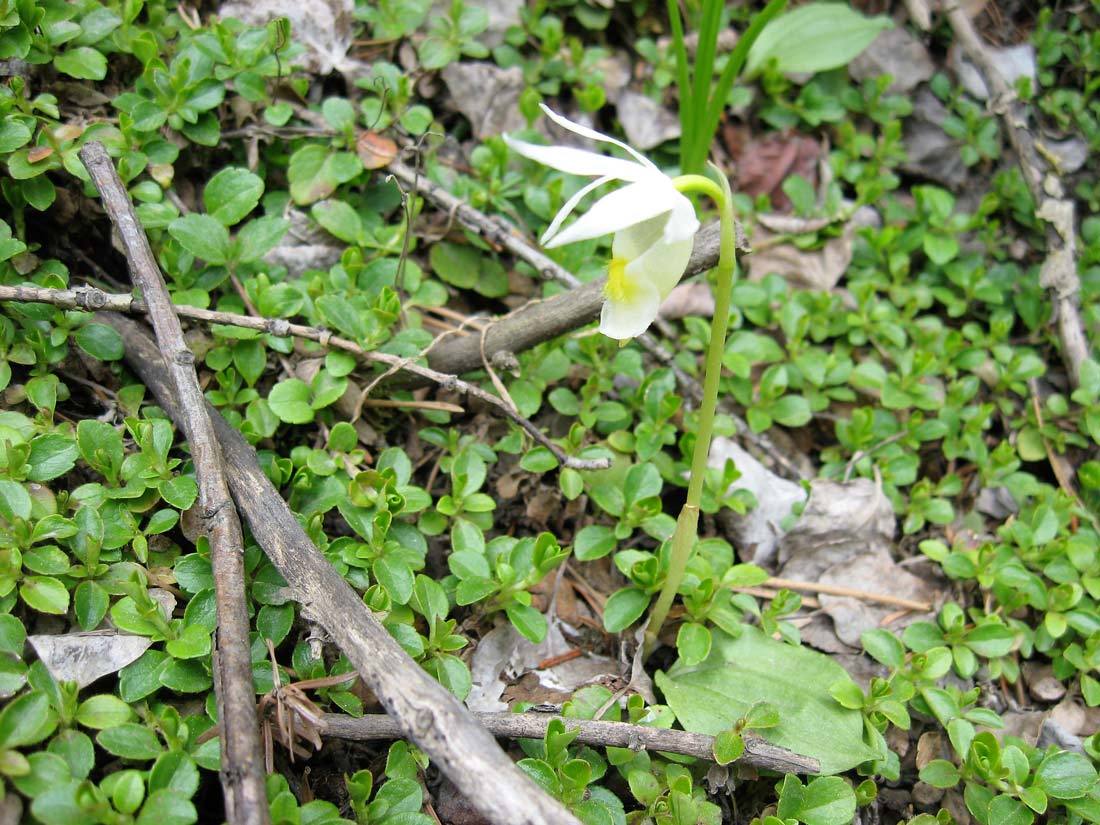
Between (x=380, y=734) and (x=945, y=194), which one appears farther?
(x=945, y=194)

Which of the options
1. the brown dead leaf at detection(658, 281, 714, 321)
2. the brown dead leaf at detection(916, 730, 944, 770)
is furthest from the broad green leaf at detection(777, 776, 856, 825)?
the brown dead leaf at detection(658, 281, 714, 321)

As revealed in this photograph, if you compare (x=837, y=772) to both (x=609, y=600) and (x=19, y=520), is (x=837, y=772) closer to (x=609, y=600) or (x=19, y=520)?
(x=609, y=600)

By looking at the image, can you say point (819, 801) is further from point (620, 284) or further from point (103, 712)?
point (103, 712)

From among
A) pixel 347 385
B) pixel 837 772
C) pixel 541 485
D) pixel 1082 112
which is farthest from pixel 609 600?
pixel 1082 112

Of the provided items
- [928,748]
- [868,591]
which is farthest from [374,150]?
[928,748]

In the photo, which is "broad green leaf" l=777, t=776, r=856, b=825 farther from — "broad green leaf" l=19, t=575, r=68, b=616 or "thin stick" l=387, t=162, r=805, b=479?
"broad green leaf" l=19, t=575, r=68, b=616
